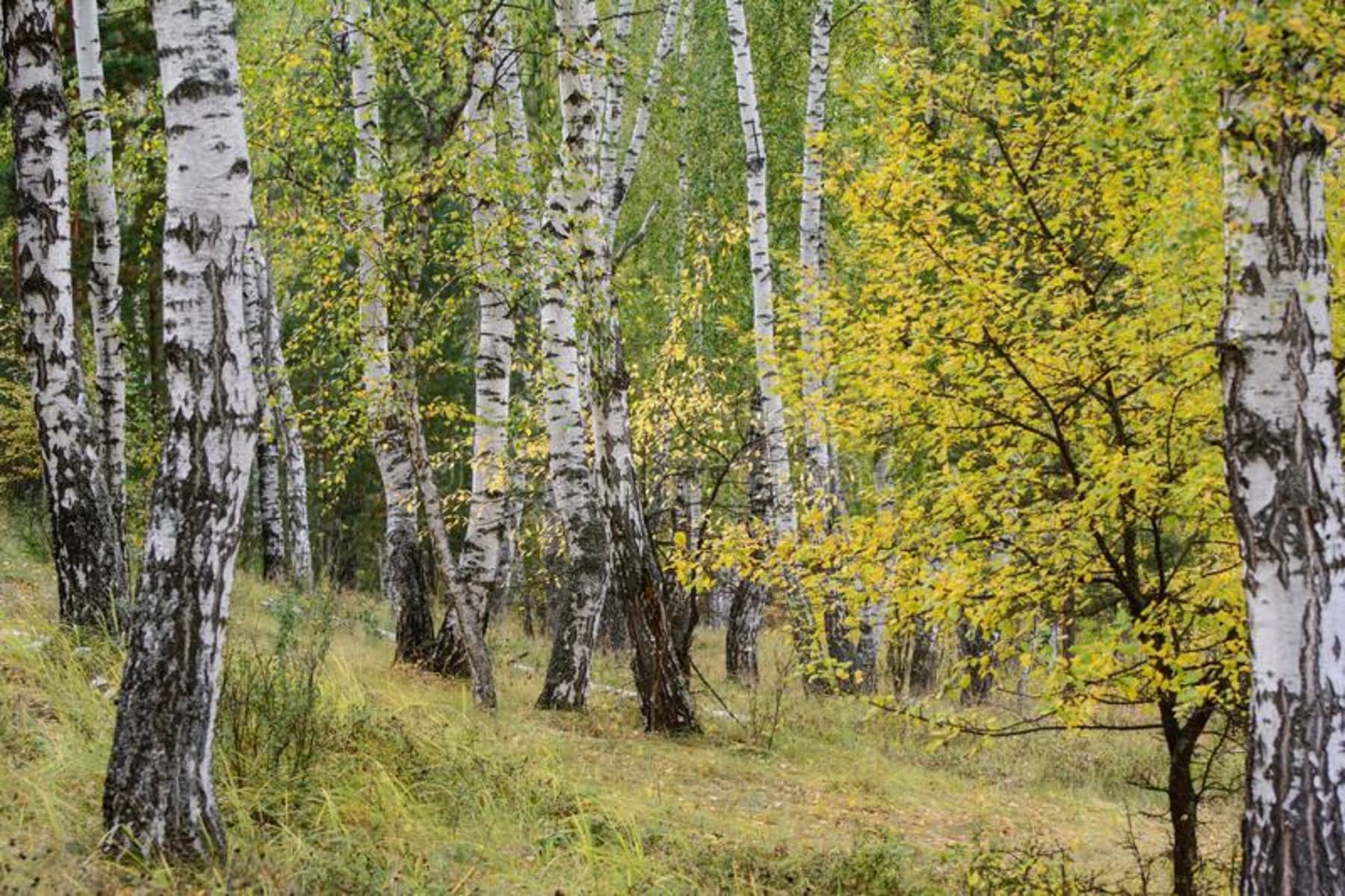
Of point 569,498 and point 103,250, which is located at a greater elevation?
point 103,250

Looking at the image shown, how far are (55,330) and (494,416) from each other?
11.7 ft

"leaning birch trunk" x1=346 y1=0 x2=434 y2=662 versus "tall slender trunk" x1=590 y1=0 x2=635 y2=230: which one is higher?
"tall slender trunk" x1=590 y1=0 x2=635 y2=230

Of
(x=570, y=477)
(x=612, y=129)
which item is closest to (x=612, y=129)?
(x=612, y=129)

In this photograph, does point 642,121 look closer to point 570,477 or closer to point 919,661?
A: point 570,477

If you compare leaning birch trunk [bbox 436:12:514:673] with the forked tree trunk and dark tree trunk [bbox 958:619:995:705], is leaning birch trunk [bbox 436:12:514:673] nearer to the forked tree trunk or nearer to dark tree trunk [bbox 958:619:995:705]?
the forked tree trunk

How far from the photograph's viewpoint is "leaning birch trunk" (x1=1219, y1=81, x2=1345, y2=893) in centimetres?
407

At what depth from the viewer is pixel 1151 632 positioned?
18.2ft

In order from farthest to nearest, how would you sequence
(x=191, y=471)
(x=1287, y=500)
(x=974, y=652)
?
(x=974, y=652) < (x=191, y=471) < (x=1287, y=500)

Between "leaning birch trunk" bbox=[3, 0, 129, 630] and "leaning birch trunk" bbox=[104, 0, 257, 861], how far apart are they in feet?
11.3

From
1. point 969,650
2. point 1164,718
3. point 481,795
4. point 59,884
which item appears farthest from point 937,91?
point 969,650

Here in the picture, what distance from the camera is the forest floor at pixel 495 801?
16.3 feet

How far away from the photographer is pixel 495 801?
6.16 m

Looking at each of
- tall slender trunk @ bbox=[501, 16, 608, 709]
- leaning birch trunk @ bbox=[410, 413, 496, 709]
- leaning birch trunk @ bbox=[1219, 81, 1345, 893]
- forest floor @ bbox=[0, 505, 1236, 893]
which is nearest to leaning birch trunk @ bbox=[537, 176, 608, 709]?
tall slender trunk @ bbox=[501, 16, 608, 709]

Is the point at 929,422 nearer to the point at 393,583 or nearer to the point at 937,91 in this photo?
the point at 937,91
